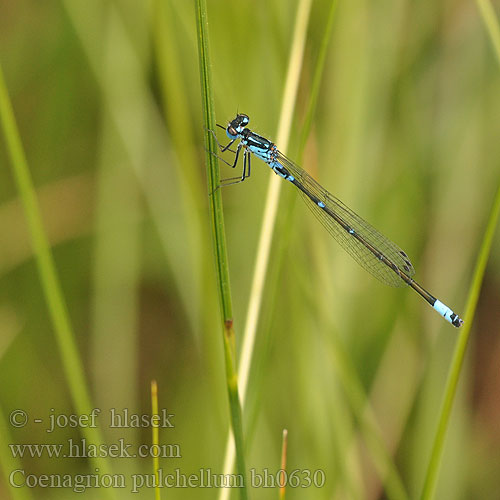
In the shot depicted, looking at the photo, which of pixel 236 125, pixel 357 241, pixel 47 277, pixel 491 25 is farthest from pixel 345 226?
pixel 47 277

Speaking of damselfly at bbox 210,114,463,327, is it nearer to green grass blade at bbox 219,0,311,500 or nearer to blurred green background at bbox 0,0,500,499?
blurred green background at bbox 0,0,500,499

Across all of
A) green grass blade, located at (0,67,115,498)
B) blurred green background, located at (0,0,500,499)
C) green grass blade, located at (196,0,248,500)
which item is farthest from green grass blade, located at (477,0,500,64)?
green grass blade, located at (0,67,115,498)

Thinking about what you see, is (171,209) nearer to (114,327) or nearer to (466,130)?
(114,327)

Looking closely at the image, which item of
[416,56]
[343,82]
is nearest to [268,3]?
[343,82]

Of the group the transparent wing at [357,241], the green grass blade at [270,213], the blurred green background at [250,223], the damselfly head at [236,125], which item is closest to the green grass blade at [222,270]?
the green grass blade at [270,213]

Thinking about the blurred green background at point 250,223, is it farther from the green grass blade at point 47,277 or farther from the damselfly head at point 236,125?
the green grass blade at point 47,277

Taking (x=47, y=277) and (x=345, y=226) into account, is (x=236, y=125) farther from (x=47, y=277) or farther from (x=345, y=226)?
(x=47, y=277)
